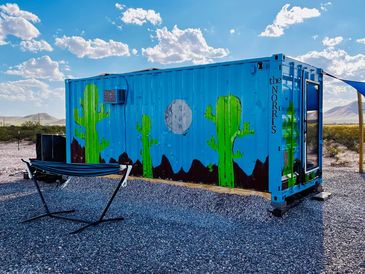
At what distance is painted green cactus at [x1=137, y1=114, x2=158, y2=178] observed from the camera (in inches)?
302

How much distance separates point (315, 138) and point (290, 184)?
156 cm

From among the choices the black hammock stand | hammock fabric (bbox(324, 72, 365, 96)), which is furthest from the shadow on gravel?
hammock fabric (bbox(324, 72, 365, 96))

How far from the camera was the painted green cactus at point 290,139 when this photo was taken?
6137mm

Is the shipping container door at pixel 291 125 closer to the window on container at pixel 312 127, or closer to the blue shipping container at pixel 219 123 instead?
the blue shipping container at pixel 219 123

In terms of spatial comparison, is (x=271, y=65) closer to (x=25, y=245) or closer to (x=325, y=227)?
(x=325, y=227)

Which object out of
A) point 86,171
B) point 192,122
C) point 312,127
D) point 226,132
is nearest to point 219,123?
point 226,132

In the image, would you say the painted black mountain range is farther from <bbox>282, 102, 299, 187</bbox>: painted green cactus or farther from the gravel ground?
<bbox>282, 102, 299, 187</bbox>: painted green cactus

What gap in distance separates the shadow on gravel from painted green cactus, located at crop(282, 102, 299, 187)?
2.08ft

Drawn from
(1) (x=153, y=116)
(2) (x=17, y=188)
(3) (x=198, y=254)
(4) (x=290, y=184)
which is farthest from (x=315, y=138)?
(2) (x=17, y=188)

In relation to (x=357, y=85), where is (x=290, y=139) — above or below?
below

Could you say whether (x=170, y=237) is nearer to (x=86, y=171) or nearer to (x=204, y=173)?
(x=86, y=171)

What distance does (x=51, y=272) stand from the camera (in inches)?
147

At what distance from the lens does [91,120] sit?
8.73 m

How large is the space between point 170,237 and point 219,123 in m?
2.58
